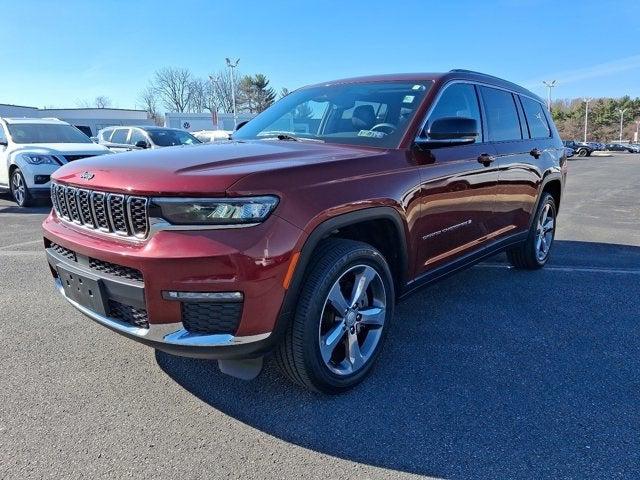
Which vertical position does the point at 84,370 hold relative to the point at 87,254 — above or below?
below

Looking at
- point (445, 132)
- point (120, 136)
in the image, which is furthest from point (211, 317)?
point (120, 136)

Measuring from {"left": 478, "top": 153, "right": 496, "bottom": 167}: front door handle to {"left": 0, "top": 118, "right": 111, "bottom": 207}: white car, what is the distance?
802 cm

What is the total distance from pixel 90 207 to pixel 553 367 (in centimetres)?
286

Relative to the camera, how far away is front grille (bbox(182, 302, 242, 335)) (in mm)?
2188

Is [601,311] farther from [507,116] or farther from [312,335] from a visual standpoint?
[312,335]

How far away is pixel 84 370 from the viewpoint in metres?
2.96

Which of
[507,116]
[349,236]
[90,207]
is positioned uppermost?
[507,116]

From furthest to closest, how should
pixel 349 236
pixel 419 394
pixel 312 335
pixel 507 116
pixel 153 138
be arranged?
pixel 153 138 < pixel 507 116 < pixel 349 236 < pixel 419 394 < pixel 312 335

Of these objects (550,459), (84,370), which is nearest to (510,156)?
(550,459)

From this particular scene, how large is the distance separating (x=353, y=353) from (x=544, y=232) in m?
3.57

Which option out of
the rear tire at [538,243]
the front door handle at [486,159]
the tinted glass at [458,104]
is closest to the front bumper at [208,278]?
the tinted glass at [458,104]

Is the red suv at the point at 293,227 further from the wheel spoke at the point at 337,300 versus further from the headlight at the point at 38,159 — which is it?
the headlight at the point at 38,159

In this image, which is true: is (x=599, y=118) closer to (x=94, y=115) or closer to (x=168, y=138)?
(x=94, y=115)

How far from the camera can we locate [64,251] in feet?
8.93
